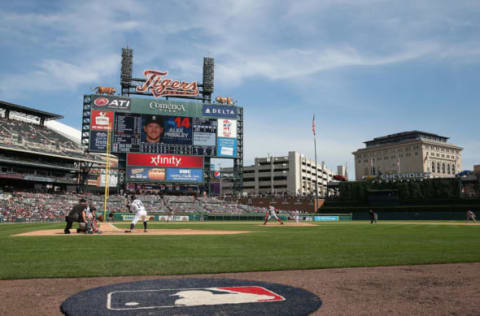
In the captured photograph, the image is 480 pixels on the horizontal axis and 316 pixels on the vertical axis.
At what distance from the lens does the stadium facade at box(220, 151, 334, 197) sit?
108 m

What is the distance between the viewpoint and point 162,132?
5916cm

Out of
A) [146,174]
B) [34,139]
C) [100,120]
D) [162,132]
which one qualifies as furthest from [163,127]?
[34,139]

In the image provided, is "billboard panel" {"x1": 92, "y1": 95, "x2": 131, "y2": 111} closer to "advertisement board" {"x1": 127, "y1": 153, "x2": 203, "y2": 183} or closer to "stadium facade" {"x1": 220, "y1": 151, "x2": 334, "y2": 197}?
"advertisement board" {"x1": 127, "y1": 153, "x2": 203, "y2": 183}

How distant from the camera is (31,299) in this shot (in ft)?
16.6

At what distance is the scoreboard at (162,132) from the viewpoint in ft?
187

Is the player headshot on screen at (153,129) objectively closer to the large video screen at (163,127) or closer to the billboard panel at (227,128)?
the large video screen at (163,127)

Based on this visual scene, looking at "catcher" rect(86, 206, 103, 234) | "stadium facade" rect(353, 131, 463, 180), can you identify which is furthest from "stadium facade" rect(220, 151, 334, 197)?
"catcher" rect(86, 206, 103, 234)

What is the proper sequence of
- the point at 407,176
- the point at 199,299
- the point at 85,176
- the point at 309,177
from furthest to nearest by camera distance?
the point at 309,177 → the point at 407,176 → the point at 85,176 → the point at 199,299

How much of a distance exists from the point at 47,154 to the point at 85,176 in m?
7.98

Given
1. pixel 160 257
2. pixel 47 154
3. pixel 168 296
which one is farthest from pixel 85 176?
pixel 168 296

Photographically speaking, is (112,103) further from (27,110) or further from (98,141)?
(27,110)

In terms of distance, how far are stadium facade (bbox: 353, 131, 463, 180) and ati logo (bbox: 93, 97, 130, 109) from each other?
74.2m

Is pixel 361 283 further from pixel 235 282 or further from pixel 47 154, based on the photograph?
pixel 47 154

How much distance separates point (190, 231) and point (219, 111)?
42.4 metres
